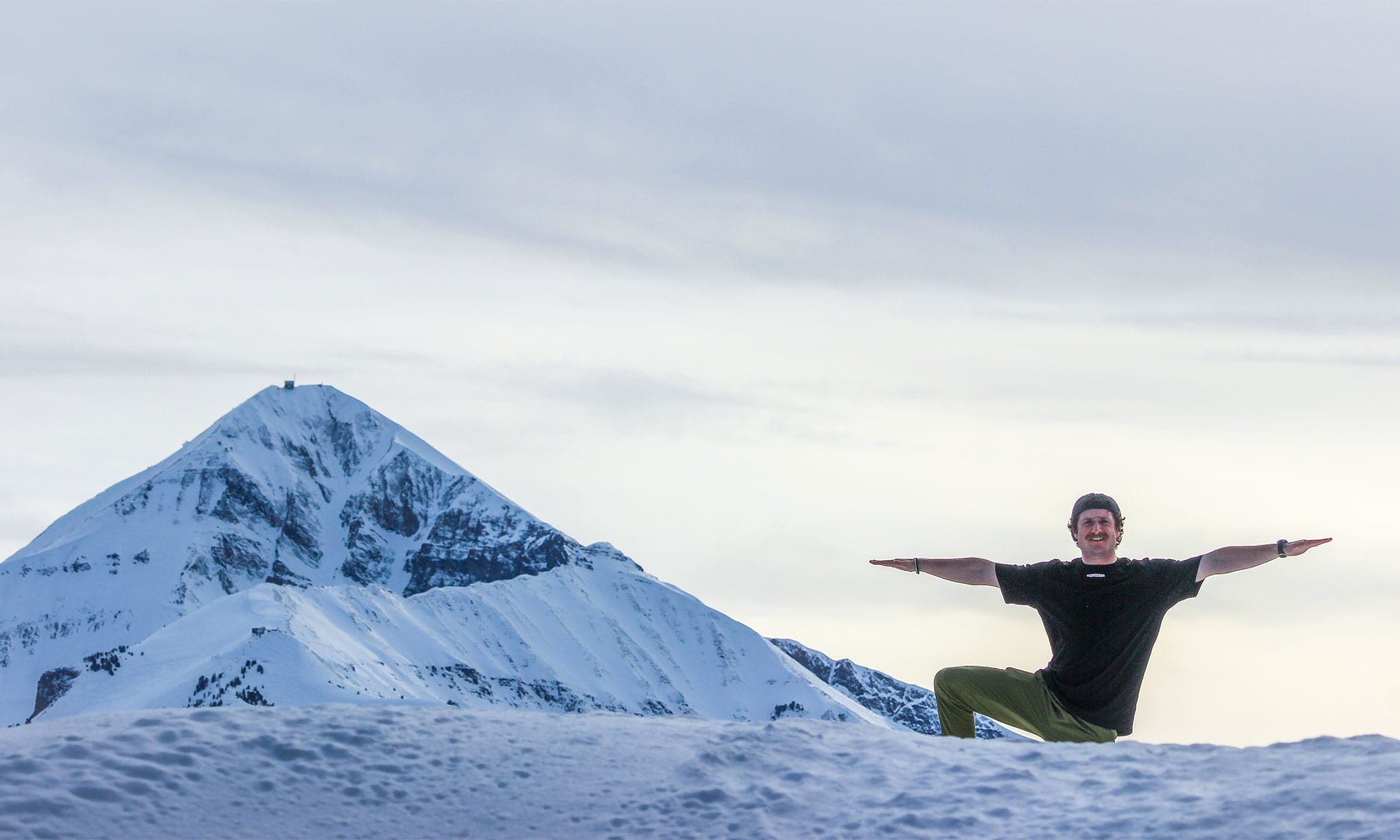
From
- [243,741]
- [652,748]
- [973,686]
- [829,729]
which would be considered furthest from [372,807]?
[973,686]

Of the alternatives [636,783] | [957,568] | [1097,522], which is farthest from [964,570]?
[636,783]

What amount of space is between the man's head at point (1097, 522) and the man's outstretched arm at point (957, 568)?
1.97 ft

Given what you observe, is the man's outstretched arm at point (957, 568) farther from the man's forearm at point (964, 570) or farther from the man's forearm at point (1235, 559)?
the man's forearm at point (1235, 559)

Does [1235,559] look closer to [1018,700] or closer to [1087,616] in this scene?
[1087,616]

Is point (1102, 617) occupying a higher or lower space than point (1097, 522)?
lower

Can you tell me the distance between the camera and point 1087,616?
9.53 m

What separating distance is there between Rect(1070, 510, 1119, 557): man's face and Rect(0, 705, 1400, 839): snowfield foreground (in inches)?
48.9

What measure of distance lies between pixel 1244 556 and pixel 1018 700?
1653 mm

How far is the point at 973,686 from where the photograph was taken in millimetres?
9836

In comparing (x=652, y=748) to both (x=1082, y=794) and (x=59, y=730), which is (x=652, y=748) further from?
(x=59, y=730)

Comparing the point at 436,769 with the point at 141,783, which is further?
the point at 436,769

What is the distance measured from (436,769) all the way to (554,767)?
707 mm

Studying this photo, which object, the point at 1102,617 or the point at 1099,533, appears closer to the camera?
the point at 1102,617

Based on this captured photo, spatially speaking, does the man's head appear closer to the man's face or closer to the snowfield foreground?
the man's face
